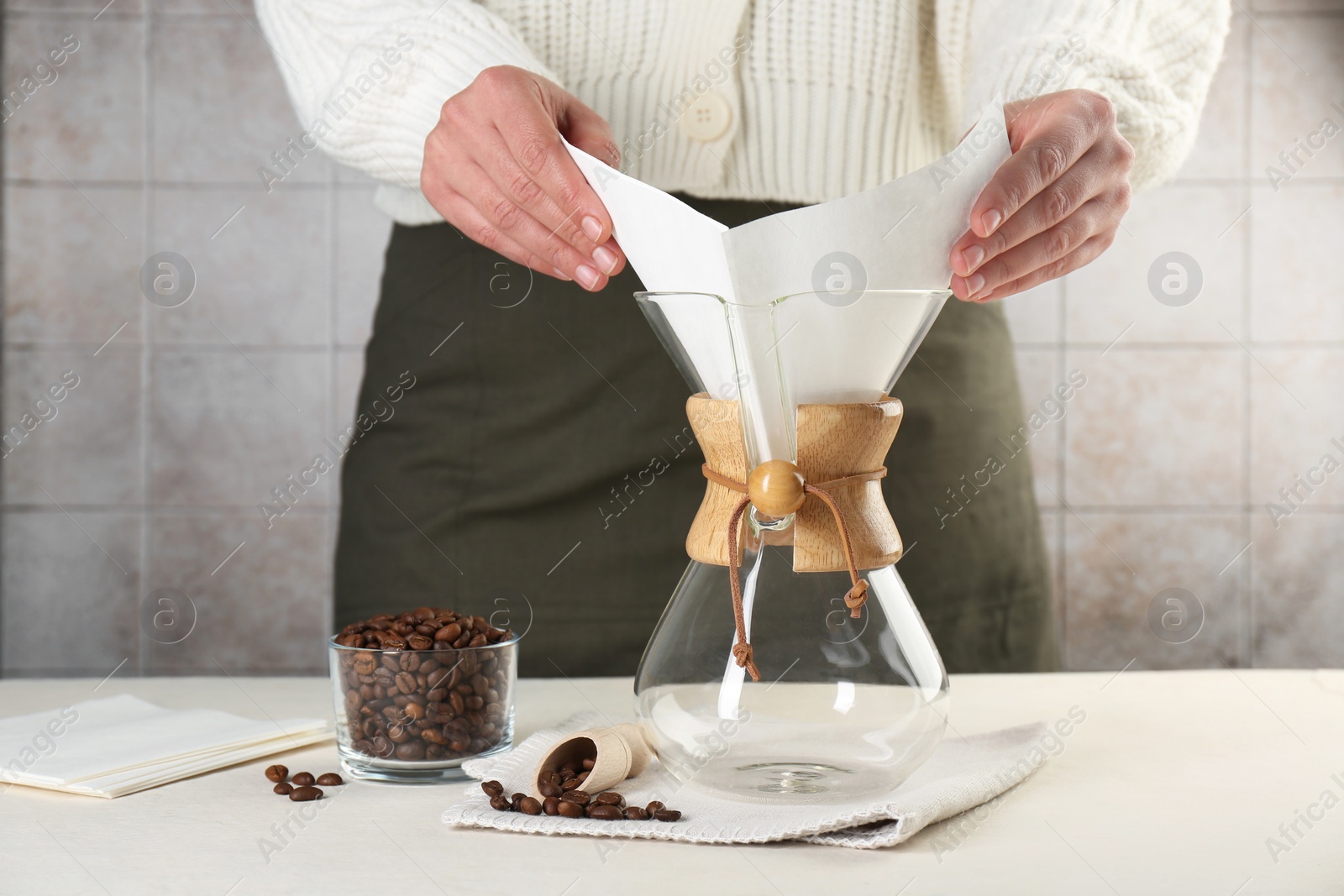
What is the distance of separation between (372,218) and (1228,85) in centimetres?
160

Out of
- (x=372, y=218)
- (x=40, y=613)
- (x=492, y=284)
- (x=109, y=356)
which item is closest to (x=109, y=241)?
(x=109, y=356)

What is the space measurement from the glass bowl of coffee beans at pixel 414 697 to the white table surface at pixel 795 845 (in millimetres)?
15

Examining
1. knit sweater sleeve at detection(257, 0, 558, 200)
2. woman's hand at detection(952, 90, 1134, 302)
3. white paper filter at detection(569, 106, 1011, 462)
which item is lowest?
white paper filter at detection(569, 106, 1011, 462)

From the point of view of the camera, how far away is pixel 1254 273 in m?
2.23

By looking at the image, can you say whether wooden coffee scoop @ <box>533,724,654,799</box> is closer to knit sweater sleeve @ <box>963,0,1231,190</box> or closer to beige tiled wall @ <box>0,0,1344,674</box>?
knit sweater sleeve @ <box>963,0,1231,190</box>

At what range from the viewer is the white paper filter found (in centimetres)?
49

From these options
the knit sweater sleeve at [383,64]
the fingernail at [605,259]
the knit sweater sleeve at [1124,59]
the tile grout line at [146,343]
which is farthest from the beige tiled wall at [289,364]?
the fingernail at [605,259]

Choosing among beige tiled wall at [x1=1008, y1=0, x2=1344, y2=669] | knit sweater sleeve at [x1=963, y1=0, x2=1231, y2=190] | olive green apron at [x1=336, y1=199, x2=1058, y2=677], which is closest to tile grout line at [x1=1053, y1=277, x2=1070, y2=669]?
beige tiled wall at [x1=1008, y1=0, x2=1344, y2=669]

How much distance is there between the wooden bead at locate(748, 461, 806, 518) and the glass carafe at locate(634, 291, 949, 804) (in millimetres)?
20

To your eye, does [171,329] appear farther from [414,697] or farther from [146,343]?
[414,697]

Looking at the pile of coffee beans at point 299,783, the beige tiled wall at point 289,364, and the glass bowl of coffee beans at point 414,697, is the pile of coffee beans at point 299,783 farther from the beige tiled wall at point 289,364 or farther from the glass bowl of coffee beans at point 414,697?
the beige tiled wall at point 289,364

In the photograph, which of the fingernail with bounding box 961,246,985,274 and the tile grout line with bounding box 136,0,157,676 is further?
the tile grout line with bounding box 136,0,157,676

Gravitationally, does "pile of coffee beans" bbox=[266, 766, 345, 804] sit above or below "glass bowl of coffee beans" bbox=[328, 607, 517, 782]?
below

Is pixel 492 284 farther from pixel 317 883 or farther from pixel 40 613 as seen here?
pixel 40 613
